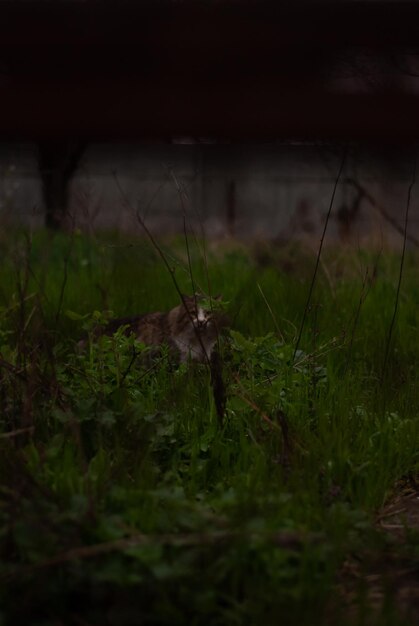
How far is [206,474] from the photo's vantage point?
8.00ft

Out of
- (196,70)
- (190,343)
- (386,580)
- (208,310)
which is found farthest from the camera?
(190,343)

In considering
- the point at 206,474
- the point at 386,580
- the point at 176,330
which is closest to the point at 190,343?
the point at 176,330

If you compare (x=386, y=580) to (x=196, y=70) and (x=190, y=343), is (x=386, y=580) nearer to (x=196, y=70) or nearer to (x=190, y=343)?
(x=196, y=70)

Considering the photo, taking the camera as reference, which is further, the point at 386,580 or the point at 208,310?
the point at 208,310

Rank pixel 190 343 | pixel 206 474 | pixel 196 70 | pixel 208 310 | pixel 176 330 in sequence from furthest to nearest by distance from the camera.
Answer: pixel 176 330, pixel 190 343, pixel 208 310, pixel 206 474, pixel 196 70

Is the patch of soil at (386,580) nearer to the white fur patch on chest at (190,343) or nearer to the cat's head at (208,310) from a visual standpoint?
the cat's head at (208,310)

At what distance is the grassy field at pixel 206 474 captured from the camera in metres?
1.67

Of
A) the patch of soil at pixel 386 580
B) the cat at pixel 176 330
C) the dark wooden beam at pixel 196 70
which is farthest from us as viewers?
the cat at pixel 176 330

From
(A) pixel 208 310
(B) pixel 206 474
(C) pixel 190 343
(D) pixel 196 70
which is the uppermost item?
(D) pixel 196 70

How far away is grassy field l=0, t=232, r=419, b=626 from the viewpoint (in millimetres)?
1673

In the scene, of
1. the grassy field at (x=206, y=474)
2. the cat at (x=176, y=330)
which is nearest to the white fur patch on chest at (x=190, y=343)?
the cat at (x=176, y=330)

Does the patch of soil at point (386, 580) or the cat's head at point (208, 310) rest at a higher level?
the cat's head at point (208, 310)

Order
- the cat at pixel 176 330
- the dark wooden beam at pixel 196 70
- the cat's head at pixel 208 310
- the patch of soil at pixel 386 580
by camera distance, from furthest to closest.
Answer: the cat at pixel 176 330
the cat's head at pixel 208 310
the patch of soil at pixel 386 580
the dark wooden beam at pixel 196 70

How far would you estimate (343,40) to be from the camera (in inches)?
45.3
